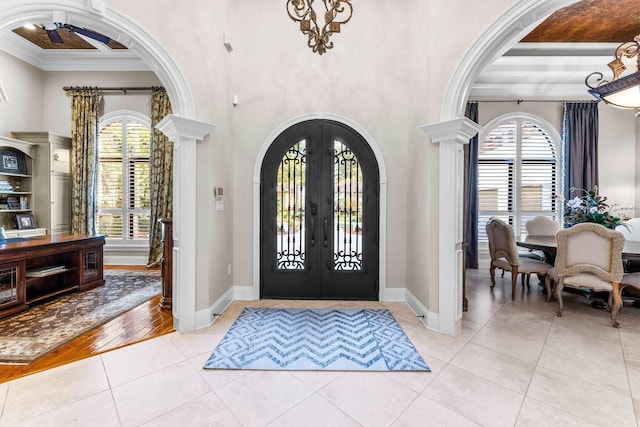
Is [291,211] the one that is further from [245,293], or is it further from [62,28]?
[62,28]

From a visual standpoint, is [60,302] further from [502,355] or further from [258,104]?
[502,355]

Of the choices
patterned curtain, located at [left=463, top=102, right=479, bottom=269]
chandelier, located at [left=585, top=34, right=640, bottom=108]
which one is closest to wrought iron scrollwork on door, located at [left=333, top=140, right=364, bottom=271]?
patterned curtain, located at [left=463, top=102, right=479, bottom=269]

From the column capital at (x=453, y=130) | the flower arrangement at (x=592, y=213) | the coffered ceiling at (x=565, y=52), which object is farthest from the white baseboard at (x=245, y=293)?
the coffered ceiling at (x=565, y=52)

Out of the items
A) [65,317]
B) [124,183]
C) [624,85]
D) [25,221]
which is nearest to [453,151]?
[624,85]

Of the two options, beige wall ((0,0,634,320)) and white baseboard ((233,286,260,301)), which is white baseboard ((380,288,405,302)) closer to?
beige wall ((0,0,634,320))

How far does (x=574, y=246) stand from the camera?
327cm

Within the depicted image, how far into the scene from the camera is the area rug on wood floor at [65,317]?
8.52ft

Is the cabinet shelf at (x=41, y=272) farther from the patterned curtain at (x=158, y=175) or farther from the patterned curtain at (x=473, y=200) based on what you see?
the patterned curtain at (x=473, y=200)

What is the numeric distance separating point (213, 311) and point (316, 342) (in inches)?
51.5

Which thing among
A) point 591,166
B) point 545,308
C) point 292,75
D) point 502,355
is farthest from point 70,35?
point 591,166

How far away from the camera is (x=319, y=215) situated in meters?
3.91

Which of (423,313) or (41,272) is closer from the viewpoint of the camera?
(423,313)

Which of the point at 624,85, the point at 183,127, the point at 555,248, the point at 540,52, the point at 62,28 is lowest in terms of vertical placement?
the point at 555,248

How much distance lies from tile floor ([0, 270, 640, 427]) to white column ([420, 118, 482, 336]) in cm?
26
